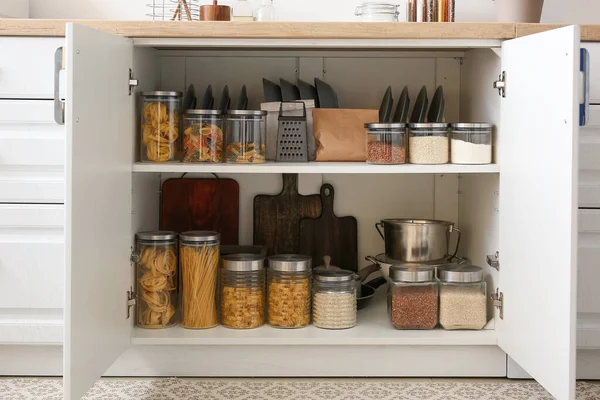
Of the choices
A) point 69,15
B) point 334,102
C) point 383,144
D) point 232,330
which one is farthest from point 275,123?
point 69,15

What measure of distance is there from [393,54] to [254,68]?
0.43m

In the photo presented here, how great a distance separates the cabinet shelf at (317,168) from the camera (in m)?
2.02

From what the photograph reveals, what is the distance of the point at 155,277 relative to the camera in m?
2.06

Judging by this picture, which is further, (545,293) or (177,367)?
(177,367)

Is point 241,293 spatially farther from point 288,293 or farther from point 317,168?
point 317,168

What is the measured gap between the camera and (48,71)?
6.44 feet

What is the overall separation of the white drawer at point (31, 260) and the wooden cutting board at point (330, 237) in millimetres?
778

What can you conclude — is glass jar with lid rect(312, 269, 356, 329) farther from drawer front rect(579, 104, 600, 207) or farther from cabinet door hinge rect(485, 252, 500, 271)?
drawer front rect(579, 104, 600, 207)

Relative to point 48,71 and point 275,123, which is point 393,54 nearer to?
point 275,123

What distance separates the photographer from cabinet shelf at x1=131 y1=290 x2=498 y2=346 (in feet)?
6.63

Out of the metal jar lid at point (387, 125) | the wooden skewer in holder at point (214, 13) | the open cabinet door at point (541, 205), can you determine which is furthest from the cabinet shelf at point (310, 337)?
the wooden skewer in holder at point (214, 13)

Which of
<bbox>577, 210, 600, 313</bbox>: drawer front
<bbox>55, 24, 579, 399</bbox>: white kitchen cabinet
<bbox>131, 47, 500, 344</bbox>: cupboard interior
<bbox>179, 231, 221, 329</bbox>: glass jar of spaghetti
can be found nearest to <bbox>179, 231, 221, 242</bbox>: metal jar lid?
<bbox>179, 231, 221, 329</bbox>: glass jar of spaghetti

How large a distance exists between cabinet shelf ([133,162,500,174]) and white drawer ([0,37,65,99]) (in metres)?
0.30

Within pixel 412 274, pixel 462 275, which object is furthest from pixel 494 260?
pixel 412 274
